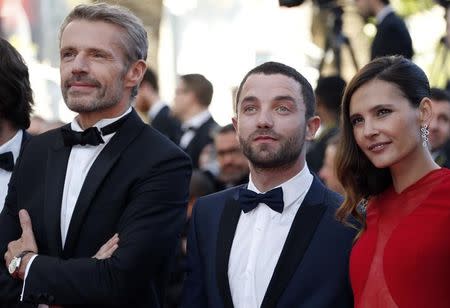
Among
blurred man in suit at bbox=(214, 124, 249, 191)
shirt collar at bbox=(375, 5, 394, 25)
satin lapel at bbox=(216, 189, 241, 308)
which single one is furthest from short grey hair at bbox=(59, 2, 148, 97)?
shirt collar at bbox=(375, 5, 394, 25)

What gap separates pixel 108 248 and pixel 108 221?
131 mm

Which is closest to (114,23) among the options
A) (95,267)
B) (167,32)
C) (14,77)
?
(14,77)

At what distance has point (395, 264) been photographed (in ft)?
13.6

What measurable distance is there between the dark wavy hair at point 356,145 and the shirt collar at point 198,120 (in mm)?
5600

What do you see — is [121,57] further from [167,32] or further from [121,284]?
[167,32]

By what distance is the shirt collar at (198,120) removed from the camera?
10219 millimetres

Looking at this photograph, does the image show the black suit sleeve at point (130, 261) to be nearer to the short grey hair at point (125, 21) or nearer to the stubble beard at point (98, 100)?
the stubble beard at point (98, 100)

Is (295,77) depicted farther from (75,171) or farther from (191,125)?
(191,125)

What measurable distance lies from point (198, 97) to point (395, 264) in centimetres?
646

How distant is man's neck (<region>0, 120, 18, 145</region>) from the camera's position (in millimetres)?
5301

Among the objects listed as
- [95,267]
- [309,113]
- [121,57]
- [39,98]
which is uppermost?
[121,57]

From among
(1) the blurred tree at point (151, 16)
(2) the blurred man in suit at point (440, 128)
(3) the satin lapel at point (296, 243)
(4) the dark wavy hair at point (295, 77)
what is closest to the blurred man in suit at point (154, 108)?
(1) the blurred tree at point (151, 16)

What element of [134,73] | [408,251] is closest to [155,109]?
[134,73]

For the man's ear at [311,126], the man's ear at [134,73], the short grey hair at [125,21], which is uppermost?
the short grey hair at [125,21]
